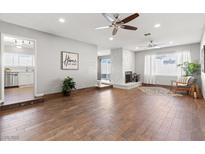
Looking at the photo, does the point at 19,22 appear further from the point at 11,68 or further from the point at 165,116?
the point at 165,116

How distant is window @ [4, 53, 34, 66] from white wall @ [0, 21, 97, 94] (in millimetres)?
3738

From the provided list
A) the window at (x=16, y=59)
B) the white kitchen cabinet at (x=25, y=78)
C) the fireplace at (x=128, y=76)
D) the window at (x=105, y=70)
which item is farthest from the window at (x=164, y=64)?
the window at (x=16, y=59)

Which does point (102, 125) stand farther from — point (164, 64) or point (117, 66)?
point (164, 64)

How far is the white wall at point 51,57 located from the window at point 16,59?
147 inches

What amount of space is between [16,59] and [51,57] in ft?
12.4

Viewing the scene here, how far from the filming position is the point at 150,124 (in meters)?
2.33

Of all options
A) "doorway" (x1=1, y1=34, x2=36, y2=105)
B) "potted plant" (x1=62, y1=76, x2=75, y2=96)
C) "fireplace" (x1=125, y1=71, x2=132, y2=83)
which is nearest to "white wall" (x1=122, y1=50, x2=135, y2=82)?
"fireplace" (x1=125, y1=71, x2=132, y2=83)

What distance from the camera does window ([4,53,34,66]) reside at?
641 centimetres

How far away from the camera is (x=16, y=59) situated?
6.74m

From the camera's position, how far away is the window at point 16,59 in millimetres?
6410

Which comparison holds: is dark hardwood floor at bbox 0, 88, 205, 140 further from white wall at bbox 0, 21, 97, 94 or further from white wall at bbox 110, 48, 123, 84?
white wall at bbox 110, 48, 123, 84

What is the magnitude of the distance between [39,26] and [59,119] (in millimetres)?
3166
